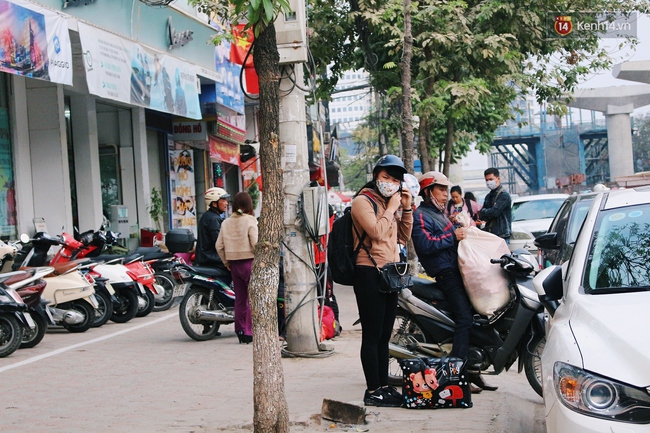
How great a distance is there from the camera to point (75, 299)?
11.2 metres

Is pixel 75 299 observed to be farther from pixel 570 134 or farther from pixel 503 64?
pixel 570 134

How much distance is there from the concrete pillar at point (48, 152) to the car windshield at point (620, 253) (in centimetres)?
1193

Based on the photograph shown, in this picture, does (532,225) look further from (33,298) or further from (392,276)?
(392,276)

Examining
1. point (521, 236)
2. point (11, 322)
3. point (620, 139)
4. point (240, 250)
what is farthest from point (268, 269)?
point (620, 139)

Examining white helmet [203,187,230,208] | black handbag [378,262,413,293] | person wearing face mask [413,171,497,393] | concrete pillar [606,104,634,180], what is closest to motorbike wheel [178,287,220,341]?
white helmet [203,187,230,208]

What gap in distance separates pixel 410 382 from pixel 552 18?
15.5 metres

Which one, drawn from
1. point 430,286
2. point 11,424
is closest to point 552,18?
point 430,286

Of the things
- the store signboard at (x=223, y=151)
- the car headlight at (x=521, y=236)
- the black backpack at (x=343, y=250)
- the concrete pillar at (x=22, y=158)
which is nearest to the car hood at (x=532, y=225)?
the car headlight at (x=521, y=236)

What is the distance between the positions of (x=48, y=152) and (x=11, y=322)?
21.2ft

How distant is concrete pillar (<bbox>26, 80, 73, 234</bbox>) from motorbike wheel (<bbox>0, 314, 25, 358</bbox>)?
602 cm

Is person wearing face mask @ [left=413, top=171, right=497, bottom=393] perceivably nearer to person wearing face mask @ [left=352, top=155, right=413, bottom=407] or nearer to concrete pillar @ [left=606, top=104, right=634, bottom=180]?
person wearing face mask @ [left=352, top=155, right=413, bottom=407]

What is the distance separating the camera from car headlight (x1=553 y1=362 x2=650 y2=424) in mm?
3551

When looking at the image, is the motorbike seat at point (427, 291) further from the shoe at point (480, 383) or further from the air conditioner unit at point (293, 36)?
the air conditioner unit at point (293, 36)

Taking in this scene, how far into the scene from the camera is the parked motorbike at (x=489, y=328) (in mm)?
6516
